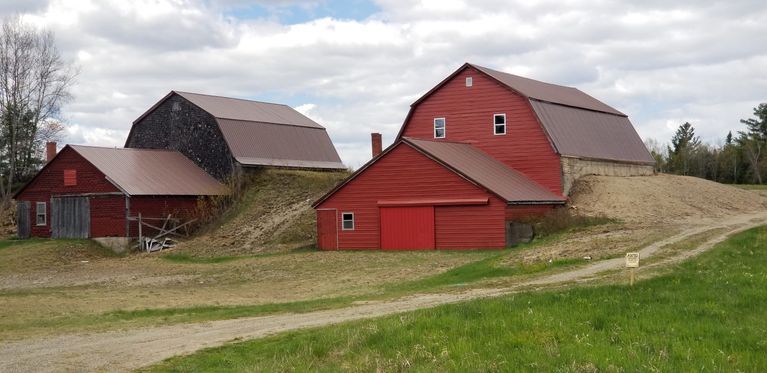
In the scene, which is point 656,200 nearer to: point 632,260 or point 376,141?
point 376,141

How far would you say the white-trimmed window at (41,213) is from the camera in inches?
2081

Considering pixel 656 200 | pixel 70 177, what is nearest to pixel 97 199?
pixel 70 177

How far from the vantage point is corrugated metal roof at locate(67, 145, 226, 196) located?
50.6m

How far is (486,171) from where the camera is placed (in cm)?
4278

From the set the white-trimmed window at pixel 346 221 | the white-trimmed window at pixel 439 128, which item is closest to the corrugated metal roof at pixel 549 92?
the white-trimmed window at pixel 439 128

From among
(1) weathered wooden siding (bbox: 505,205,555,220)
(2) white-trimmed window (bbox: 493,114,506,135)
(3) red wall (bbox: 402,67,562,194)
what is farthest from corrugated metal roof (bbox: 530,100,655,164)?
(1) weathered wooden siding (bbox: 505,205,555,220)

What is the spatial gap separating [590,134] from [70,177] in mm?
29886

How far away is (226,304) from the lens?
2514 cm

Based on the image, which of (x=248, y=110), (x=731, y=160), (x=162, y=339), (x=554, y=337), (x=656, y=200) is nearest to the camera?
(x=554, y=337)

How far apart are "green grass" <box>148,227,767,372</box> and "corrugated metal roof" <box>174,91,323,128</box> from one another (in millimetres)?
42831

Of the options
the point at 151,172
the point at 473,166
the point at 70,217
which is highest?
the point at 151,172

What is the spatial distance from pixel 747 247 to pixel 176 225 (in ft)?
108

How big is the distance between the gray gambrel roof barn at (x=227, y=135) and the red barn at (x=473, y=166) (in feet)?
37.7

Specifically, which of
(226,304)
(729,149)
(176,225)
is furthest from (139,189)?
(729,149)
